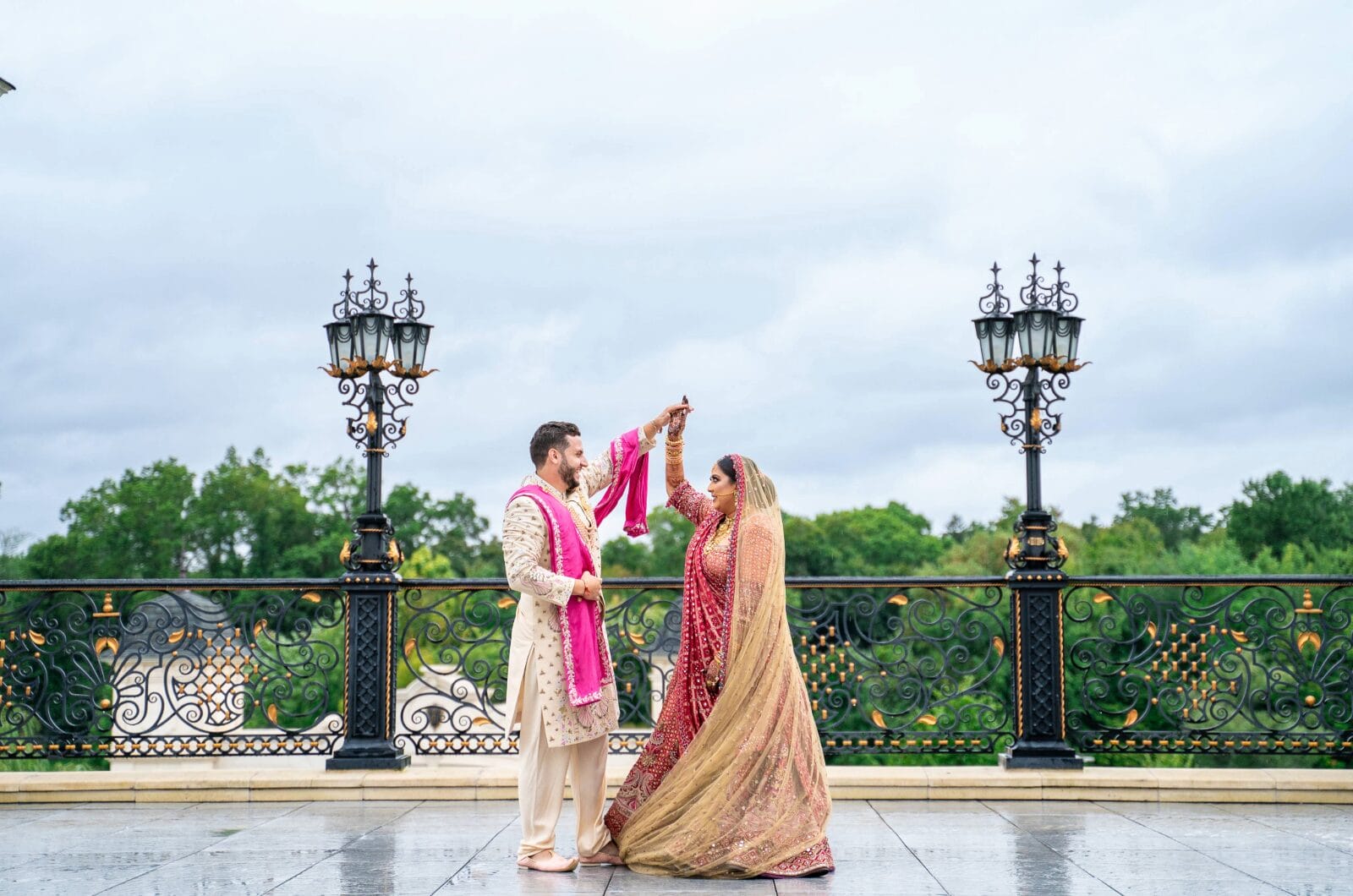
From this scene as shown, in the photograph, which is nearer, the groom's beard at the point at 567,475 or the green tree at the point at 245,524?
the groom's beard at the point at 567,475

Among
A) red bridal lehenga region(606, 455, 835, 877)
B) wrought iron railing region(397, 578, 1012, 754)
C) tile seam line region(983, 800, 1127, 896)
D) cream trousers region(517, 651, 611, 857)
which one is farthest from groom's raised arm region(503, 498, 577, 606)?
wrought iron railing region(397, 578, 1012, 754)

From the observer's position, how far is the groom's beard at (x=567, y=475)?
19.7 ft

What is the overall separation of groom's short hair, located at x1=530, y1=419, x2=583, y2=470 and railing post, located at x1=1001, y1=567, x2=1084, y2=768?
144 inches

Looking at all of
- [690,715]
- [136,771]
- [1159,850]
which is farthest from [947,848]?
[136,771]

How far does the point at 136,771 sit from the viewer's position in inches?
336

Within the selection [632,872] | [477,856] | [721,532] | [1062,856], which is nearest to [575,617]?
[721,532]

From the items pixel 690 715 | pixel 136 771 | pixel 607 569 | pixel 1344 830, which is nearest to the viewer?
pixel 690 715

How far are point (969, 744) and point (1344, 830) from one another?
242cm

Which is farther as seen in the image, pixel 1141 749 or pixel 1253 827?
pixel 1141 749

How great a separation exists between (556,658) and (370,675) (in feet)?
10.3

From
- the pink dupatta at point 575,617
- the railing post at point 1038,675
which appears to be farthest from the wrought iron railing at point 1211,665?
the pink dupatta at point 575,617

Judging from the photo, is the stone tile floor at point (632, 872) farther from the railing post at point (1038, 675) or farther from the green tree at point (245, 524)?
the green tree at point (245, 524)

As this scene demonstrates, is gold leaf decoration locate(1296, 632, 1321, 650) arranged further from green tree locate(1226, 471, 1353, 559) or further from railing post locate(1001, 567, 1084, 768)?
green tree locate(1226, 471, 1353, 559)

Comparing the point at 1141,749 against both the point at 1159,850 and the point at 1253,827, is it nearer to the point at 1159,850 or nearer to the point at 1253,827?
the point at 1253,827
